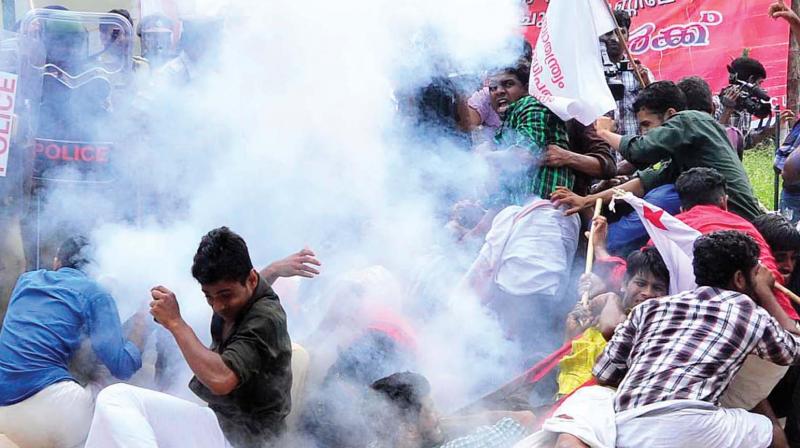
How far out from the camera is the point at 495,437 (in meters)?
4.30

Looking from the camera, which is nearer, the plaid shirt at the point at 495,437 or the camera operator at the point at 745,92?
the plaid shirt at the point at 495,437

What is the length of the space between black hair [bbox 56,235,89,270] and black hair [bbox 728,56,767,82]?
5228 mm

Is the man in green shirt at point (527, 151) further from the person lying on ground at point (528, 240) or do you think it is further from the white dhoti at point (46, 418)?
the white dhoti at point (46, 418)

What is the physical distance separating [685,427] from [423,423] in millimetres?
1263

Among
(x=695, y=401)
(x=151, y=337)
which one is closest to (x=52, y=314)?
(x=151, y=337)

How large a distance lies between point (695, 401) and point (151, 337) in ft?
9.32

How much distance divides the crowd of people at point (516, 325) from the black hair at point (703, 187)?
10 mm

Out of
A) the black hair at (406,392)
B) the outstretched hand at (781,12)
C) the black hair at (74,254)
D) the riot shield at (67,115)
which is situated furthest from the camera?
the riot shield at (67,115)

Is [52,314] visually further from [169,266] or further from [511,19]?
[511,19]

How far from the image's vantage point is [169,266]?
5461mm

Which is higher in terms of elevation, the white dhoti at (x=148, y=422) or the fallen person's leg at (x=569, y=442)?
the fallen person's leg at (x=569, y=442)

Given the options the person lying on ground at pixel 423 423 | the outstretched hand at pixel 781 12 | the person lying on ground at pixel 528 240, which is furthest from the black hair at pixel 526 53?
the person lying on ground at pixel 423 423

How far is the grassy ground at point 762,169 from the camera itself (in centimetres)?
872

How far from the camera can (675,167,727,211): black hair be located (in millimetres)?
4586
